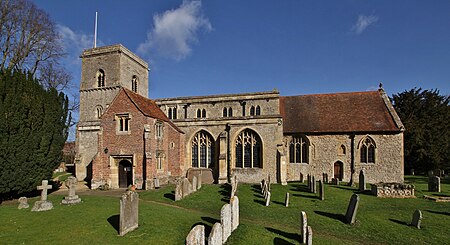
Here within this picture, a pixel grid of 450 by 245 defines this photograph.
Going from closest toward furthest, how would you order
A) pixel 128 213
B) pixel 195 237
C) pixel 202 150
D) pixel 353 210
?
pixel 195 237 → pixel 128 213 → pixel 353 210 → pixel 202 150

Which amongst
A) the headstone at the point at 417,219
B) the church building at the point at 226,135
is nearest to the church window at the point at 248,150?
the church building at the point at 226,135

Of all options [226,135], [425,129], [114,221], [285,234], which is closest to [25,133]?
[114,221]

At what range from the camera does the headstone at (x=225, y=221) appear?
28.6 ft

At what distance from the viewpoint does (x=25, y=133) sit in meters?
16.0

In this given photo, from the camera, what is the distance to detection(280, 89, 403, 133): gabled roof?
80.8ft

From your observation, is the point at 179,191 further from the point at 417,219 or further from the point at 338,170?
the point at 338,170

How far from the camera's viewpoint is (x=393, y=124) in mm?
24016

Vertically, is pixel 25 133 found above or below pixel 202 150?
above

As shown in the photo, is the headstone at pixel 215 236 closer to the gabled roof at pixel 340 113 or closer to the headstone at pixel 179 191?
the headstone at pixel 179 191

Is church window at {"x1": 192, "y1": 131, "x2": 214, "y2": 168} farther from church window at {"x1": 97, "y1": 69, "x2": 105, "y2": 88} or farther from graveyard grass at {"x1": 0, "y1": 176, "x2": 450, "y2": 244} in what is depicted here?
A: church window at {"x1": 97, "y1": 69, "x2": 105, "y2": 88}

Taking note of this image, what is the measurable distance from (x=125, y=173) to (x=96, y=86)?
1249 centimetres

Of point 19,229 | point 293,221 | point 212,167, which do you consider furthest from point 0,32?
point 293,221

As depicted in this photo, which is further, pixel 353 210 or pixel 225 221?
pixel 353 210

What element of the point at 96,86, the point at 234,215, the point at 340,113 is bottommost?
the point at 234,215
